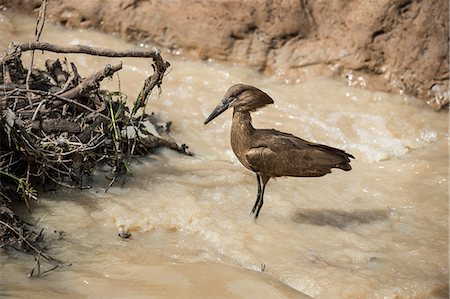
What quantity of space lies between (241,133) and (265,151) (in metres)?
0.26

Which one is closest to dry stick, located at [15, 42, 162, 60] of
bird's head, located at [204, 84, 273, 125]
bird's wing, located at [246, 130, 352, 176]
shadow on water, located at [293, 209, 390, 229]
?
bird's head, located at [204, 84, 273, 125]

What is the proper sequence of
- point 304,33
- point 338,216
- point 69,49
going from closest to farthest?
1. point 69,49
2. point 338,216
3. point 304,33

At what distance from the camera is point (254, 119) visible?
327 inches

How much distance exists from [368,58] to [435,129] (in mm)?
1204

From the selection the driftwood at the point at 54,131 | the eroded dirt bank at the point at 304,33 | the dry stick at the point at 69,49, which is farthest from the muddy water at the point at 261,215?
the dry stick at the point at 69,49

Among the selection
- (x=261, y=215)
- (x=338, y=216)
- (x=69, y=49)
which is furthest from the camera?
(x=338, y=216)

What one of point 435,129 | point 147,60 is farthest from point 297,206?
point 147,60

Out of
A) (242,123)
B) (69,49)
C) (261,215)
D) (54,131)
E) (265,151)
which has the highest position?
(69,49)

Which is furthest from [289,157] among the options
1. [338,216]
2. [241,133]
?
[338,216]

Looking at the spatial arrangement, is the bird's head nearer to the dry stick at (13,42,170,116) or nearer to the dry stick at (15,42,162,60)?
the dry stick at (13,42,170,116)

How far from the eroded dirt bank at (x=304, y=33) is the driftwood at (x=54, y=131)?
97.2 inches

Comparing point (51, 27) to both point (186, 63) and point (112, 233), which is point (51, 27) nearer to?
point (186, 63)

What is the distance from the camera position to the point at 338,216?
652 centimetres

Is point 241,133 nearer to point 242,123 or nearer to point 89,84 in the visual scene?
point 242,123
